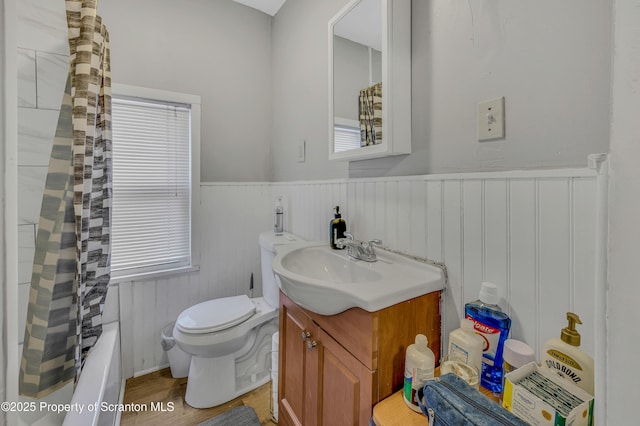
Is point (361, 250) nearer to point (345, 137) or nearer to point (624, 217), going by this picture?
point (345, 137)

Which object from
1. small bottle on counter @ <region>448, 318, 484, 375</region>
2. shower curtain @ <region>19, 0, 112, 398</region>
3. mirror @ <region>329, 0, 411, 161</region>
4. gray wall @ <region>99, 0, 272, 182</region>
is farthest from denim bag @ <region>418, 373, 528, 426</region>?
gray wall @ <region>99, 0, 272, 182</region>

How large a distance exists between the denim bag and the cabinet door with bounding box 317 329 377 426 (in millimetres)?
215

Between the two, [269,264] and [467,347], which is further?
[269,264]

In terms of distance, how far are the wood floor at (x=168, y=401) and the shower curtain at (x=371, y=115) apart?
148 cm

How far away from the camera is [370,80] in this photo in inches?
43.6

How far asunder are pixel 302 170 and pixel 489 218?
1.19m

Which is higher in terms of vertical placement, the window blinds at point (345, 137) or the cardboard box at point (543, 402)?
the window blinds at point (345, 137)

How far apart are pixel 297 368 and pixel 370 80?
121cm

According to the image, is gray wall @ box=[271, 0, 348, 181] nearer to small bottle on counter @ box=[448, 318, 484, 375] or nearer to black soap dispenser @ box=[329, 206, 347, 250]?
black soap dispenser @ box=[329, 206, 347, 250]

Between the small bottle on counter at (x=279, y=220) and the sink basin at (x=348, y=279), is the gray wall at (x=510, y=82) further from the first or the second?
the small bottle on counter at (x=279, y=220)

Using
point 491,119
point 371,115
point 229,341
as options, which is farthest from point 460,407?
point 229,341

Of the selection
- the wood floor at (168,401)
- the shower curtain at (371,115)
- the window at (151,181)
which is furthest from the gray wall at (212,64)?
the wood floor at (168,401)

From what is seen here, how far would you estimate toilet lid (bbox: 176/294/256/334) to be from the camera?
4.55 ft

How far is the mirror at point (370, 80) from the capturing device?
1.00m
